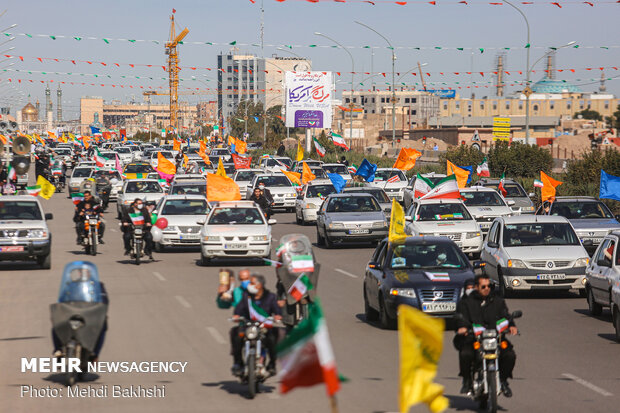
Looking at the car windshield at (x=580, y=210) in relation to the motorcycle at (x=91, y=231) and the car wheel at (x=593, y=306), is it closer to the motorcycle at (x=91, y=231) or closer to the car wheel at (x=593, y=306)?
the car wheel at (x=593, y=306)

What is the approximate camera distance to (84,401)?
10922 millimetres

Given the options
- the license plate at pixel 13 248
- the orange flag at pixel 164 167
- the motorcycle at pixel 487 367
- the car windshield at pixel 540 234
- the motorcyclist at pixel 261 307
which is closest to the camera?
the motorcycle at pixel 487 367

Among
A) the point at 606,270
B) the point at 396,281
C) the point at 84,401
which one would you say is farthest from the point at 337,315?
the point at 84,401

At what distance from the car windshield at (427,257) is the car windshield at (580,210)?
11.9 metres

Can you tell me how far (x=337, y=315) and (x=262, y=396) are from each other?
6.41 metres

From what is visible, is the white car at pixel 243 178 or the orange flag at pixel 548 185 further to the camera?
the white car at pixel 243 178

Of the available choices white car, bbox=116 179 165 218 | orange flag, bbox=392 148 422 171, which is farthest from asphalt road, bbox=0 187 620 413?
orange flag, bbox=392 148 422 171

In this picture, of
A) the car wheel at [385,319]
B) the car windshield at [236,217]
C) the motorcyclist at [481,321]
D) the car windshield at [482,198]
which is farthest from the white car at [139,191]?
the motorcyclist at [481,321]

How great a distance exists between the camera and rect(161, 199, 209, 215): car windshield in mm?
29141

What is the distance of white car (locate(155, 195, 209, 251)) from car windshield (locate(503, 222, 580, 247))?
9.99 metres

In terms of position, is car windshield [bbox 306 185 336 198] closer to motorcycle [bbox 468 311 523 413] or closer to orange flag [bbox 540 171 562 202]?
orange flag [bbox 540 171 562 202]

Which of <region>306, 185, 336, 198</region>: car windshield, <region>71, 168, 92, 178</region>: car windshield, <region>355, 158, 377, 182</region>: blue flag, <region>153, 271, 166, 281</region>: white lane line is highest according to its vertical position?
<region>355, 158, 377, 182</region>: blue flag

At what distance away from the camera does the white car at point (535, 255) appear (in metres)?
19.8

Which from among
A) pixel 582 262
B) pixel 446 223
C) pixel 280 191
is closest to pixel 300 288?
pixel 582 262
